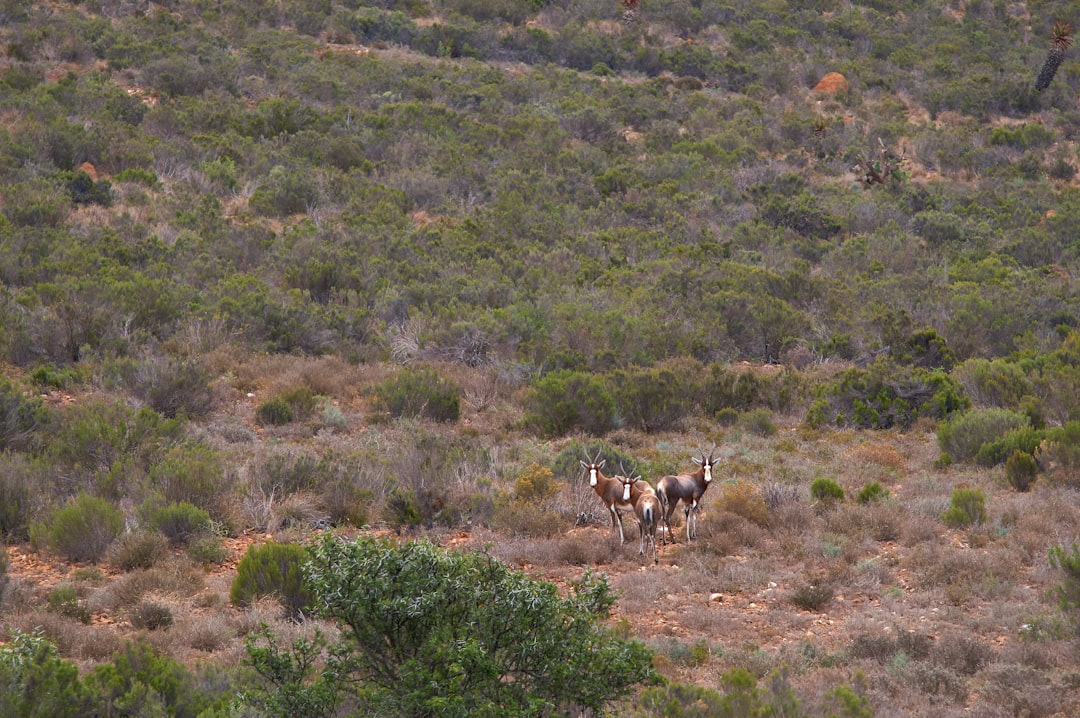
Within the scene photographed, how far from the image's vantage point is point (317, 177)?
22625 mm

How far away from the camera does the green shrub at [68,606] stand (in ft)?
22.5

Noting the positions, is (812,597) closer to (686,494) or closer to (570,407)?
(686,494)

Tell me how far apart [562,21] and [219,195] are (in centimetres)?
2134

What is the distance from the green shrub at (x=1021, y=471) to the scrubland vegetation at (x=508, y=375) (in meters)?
0.03

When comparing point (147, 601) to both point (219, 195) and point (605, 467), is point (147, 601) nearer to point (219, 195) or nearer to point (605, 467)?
point (605, 467)

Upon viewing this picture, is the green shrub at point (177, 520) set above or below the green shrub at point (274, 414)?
above

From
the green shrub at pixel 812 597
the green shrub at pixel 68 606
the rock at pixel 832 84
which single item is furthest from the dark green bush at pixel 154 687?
the rock at pixel 832 84

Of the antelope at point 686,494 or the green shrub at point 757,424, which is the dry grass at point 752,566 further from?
the green shrub at point 757,424

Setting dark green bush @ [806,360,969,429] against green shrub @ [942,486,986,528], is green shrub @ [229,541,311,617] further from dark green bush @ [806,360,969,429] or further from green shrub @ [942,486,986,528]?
dark green bush @ [806,360,969,429]

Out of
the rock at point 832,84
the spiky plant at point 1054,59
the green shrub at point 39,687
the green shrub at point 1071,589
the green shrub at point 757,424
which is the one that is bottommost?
the green shrub at point 757,424

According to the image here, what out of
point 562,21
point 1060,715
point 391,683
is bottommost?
point 1060,715

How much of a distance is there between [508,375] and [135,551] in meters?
6.91

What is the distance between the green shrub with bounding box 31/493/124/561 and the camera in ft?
26.0

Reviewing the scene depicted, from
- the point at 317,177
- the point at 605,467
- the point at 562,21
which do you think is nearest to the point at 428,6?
the point at 562,21
